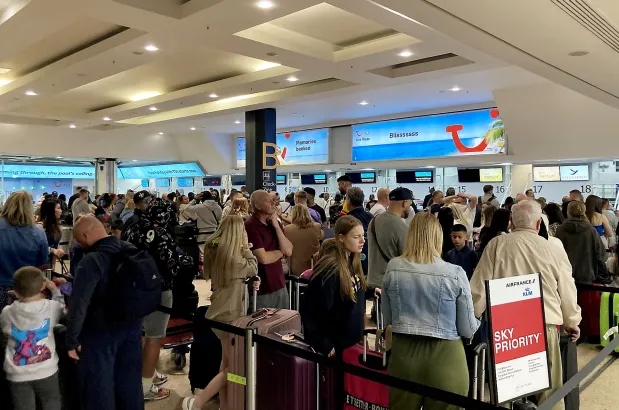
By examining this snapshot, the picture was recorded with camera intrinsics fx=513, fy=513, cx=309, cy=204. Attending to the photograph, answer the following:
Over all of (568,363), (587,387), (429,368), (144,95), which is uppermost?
(144,95)

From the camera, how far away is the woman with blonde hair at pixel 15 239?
13.7 feet

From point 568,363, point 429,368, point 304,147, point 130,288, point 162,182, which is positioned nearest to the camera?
point 429,368

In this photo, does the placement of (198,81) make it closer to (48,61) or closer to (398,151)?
(48,61)

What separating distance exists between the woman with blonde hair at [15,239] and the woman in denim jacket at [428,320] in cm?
316

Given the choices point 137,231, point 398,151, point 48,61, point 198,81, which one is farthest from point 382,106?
point 137,231

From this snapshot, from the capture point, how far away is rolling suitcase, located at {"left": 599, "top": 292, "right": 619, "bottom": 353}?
5.61 meters

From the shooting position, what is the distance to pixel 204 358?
4207 mm

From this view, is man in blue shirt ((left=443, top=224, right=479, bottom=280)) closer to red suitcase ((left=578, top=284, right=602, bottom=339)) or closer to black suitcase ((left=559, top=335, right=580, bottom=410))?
black suitcase ((left=559, top=335, right=580, bottom=410))

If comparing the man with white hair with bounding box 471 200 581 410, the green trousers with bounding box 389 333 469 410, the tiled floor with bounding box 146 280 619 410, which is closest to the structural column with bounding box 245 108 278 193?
the tiled floor with bounding box 146 280 619 410

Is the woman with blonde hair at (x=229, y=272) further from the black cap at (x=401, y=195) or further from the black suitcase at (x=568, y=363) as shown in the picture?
the black suitcase at (x=568, y=363)

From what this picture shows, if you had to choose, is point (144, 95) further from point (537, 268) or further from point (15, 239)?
point (537, 268)

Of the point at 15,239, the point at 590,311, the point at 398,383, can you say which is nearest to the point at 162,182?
the point at 15,239

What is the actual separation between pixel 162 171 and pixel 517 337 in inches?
856

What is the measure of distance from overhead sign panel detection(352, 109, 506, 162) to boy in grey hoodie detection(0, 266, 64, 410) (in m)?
11.8
